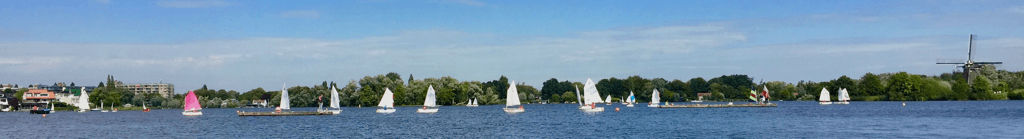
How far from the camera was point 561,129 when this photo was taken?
185 feet

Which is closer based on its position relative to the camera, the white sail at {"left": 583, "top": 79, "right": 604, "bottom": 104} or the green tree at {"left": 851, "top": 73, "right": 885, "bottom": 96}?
the white sail at {"left": 583, "top": 79, "right": 604, "bottom": 104}

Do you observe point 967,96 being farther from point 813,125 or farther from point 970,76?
point 813,125

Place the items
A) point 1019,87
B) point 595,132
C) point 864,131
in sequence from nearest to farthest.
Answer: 1. point 864,131
2. point 595,132
3. point 1019,87

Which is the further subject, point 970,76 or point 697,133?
point 970,76

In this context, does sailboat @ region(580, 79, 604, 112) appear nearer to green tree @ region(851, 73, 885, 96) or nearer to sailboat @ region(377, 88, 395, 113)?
sailboat @ region(377, 88, 395, 113)

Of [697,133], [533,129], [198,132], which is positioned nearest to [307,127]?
[198,132]

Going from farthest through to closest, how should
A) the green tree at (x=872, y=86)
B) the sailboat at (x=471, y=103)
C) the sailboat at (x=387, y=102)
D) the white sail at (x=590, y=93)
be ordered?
the green tree at (x=872, y=86)
the sailboat at (x=471, y=103)
the sailboat at (x=387, y=102)
the white sail at (x=590, y=93)

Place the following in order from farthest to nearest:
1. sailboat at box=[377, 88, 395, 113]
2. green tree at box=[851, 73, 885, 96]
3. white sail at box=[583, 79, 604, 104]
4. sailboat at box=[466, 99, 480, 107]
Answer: green tree at box=[851, 73, 885, 96]
sailboat at box=[466, 99, 480, 107]
sailboat at box=[377, 88, 395, 113]
white sail at box=[583, 79, 604, 104]

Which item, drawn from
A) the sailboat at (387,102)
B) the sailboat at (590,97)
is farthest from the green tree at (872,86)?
the sailboat at (387,102)

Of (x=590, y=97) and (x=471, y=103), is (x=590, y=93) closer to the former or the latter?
(x=590, y=97)

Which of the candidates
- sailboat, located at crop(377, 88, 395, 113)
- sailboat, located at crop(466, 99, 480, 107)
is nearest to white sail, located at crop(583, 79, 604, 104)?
sailboat, located at crop(377, 88, 395, 113)

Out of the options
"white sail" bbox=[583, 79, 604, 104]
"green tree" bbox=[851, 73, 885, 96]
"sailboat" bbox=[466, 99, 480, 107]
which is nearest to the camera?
"white sail" bbox=[583, 79, 604, 104]

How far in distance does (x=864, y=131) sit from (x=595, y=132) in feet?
49.1

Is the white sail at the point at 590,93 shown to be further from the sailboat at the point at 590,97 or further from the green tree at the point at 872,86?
the green tree at the point at 872,86
